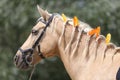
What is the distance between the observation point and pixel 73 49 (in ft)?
17.7

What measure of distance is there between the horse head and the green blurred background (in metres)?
3.11

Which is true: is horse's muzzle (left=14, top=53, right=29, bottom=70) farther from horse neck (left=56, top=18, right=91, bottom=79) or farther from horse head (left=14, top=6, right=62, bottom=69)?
horse neck (left=56, top=18, right=91, bottom=79)

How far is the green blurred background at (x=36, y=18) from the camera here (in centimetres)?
898

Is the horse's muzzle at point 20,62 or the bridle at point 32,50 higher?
the bridle at point 32,50

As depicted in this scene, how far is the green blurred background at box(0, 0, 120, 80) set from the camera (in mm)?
8977

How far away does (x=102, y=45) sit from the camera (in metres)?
5.24

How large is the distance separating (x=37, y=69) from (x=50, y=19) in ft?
12.2

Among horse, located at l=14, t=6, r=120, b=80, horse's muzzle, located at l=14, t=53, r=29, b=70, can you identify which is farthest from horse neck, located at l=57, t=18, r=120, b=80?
horse's muzzle, located at l=14, t=53, r=29, b=70

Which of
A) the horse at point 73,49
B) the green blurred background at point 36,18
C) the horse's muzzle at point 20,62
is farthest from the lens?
the green blurred background at point 36,18

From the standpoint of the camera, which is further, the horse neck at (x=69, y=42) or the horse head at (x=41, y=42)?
the horse head at (x=41, y=42)

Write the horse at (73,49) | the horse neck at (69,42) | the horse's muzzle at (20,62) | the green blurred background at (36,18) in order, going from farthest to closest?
the green blurred background at (36,18), the horse's muzzle at (20,62), the horse neck at (69,42), the horse at (73,49)

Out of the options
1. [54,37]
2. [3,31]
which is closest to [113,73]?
[54,37]

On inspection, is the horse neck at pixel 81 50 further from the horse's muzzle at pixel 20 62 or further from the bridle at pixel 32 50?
the horse's muzzle at pixel 20 62

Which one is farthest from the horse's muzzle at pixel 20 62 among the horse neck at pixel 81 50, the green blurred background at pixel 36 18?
the green blurred background at pixel 36 18
